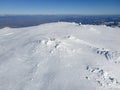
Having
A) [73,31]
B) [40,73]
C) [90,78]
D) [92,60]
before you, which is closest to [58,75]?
[40,73]

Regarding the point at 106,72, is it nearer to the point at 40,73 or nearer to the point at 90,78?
the point at 90,78

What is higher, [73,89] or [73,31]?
[73,31]

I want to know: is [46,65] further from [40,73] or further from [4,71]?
[4,71]

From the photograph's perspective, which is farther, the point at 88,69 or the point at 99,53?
the point at 99,53

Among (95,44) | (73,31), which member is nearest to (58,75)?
(95,44)

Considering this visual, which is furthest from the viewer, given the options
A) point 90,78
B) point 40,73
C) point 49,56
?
point 49,56

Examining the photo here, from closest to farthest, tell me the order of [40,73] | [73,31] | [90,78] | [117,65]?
[90,78], [40,73], [117,65], [73,31]
